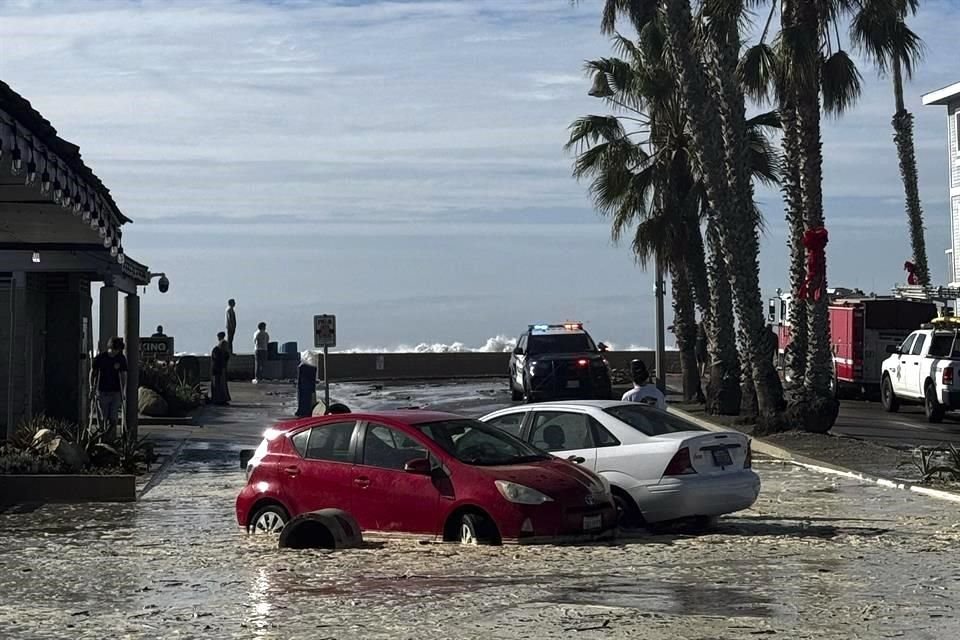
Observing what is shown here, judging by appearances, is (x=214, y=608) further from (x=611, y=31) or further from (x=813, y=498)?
(x=611, y=31)

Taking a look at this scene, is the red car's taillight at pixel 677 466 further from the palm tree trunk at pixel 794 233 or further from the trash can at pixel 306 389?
the trash can at pixel 306 389

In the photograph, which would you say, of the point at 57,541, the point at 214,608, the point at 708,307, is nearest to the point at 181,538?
the point at 57,541

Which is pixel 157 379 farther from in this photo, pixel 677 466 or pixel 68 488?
pixel 677 466


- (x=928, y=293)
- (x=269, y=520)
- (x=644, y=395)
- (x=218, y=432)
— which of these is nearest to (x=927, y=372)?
(x=928, y=293)

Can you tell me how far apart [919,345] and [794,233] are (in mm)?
7662

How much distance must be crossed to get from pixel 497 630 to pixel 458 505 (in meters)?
4.15

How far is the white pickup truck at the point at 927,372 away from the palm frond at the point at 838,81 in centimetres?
684

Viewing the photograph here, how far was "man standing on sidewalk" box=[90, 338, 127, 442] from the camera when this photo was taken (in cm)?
2427

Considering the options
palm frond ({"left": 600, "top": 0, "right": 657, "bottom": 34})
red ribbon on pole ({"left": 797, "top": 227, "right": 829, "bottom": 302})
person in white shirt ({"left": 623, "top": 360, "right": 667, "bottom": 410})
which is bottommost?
person in white shirt ({"left": 623, "top": 360, "right": 667, "bottom": 410})

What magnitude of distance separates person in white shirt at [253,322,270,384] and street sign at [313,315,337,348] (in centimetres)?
1737

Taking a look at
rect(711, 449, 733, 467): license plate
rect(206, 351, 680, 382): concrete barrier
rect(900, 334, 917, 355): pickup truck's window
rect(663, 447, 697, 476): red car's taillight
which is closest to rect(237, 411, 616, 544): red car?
rect(663, 447, 697, 476): red car's taillight

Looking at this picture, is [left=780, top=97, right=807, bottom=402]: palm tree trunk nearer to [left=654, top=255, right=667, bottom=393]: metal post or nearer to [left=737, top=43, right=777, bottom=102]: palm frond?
[left=737, top=43, right=777, bottom=102]: palm frond

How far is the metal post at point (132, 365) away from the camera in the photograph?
24688 mm

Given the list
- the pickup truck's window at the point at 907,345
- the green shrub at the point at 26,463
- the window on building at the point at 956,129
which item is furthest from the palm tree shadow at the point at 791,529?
the window on building at the point at 956,129
